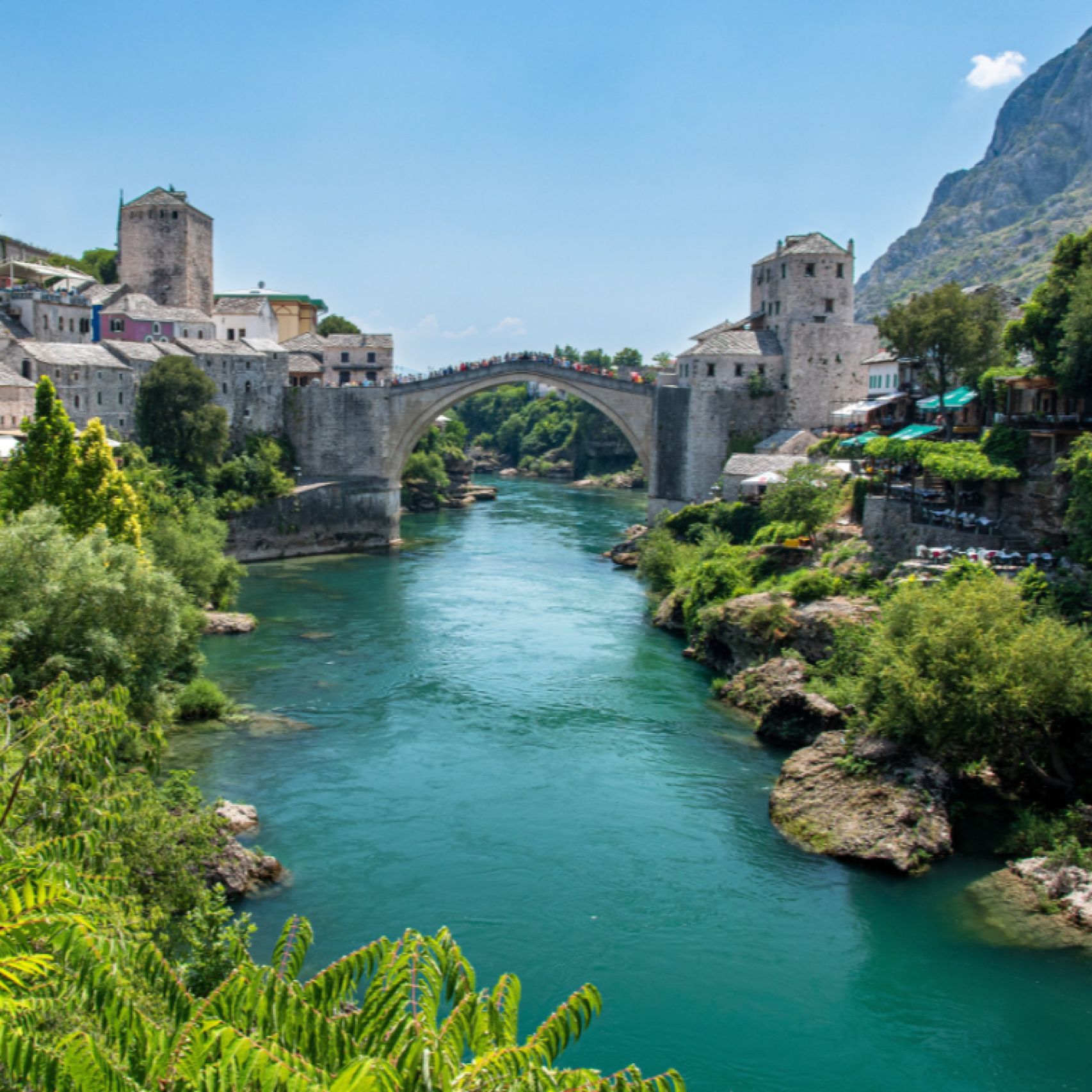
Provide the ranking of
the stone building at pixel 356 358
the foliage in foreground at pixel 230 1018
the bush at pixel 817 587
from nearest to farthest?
the foliage in foreground at pixel 230 1018 < the bush at pixel 817 587 < the stone building at pixel 356 358

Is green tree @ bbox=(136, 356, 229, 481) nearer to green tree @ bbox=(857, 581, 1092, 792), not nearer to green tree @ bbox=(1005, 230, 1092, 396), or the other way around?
green tree @ bbox=(1005, 230, 1092, 396)

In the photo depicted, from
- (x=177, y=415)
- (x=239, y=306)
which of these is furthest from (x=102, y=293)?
(x=177, y=415)

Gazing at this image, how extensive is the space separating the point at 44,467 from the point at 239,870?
12455 mm

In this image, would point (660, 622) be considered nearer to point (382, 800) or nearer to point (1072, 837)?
point (382, 800)

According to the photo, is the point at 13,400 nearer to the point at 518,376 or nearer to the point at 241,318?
the point at 518,376

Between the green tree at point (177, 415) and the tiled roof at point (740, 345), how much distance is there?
18909 mm

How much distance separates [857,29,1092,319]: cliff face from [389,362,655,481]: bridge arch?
3228 inches

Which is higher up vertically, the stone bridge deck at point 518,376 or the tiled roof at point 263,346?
the tiled roof at point 263,346

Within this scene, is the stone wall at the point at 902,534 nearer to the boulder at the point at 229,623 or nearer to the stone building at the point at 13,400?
the boulder at the point at 229,623

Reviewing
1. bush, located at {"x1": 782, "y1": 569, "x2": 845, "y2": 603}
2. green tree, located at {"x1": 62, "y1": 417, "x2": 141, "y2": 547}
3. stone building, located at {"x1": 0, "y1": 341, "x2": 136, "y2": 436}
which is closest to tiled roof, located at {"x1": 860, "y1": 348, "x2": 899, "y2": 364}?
bush, located at {"x1": 782, "y1": 569, "x2": 845, "y2": 603}

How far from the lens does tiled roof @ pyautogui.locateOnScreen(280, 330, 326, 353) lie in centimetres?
5394

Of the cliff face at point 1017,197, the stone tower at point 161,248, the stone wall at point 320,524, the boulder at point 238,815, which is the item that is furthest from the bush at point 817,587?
the cliff face at point 1017,197

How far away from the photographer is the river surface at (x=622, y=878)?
40.6ft

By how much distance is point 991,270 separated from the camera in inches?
4788
